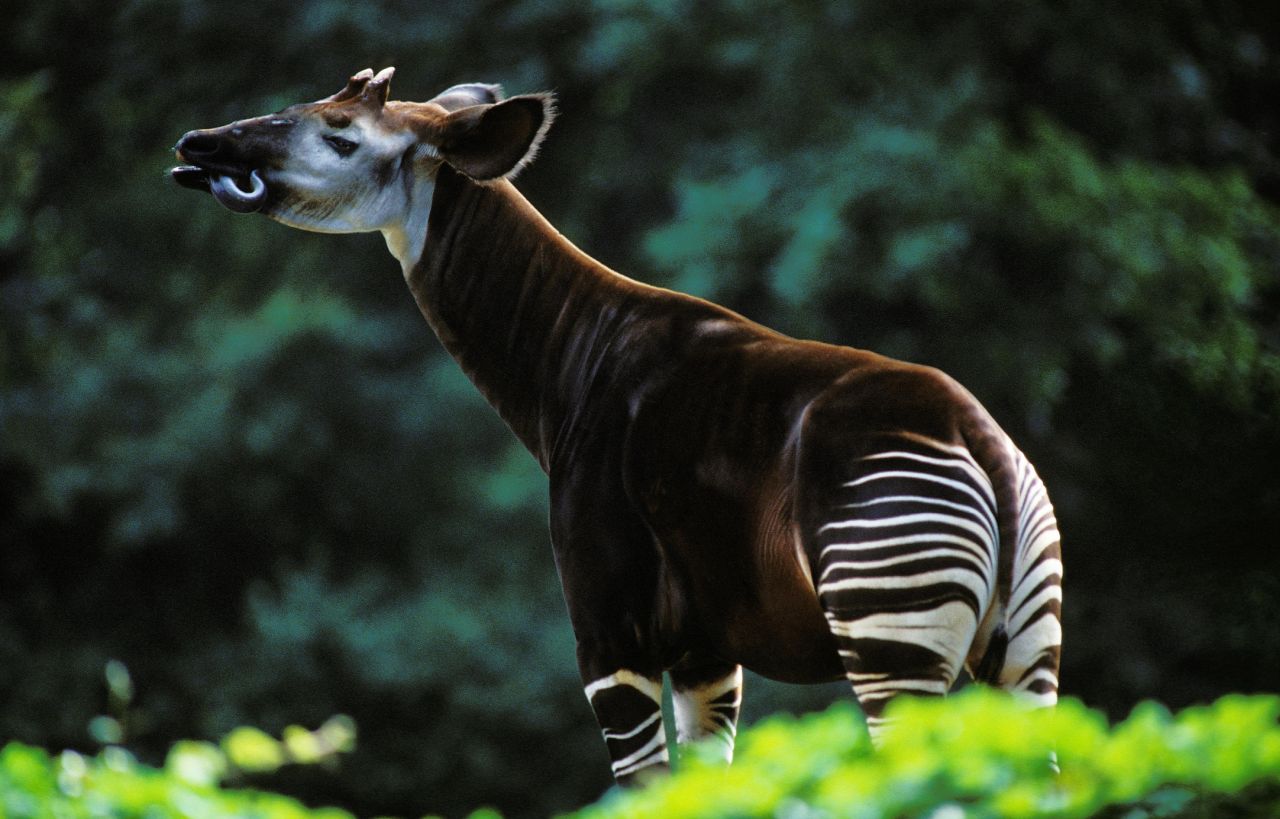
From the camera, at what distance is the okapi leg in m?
3.80

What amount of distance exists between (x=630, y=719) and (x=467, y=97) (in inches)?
59.6

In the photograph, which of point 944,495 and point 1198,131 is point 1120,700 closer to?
point 1198,131

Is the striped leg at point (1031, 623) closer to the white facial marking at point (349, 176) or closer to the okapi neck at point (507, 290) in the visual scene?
the okapi neck at point (507, 290)

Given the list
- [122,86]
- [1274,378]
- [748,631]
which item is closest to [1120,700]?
[1274,378]

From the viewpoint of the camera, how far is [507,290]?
12.8ft

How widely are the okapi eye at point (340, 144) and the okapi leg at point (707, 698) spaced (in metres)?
1.27

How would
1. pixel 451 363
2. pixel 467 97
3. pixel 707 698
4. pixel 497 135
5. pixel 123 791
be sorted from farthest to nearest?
1. pixel 451 363
2. pixel 467 97
3. pixel 707 698
4. pixel 497 135
5. pixel 123 791

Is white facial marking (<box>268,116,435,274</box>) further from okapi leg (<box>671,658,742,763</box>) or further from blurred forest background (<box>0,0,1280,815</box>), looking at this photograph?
blurred forest background (<box>0,0,1280,815</box>)

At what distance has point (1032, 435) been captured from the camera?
9812mm

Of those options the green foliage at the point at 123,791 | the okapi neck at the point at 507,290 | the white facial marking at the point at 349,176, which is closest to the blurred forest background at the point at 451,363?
the okapi neck at the point at 507,290

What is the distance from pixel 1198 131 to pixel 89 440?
721 cm

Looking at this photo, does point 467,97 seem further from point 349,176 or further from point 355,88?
point 349,176

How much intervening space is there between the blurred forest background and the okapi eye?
5210mm

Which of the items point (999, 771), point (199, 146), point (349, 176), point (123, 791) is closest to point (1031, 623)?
point (999, 771)
